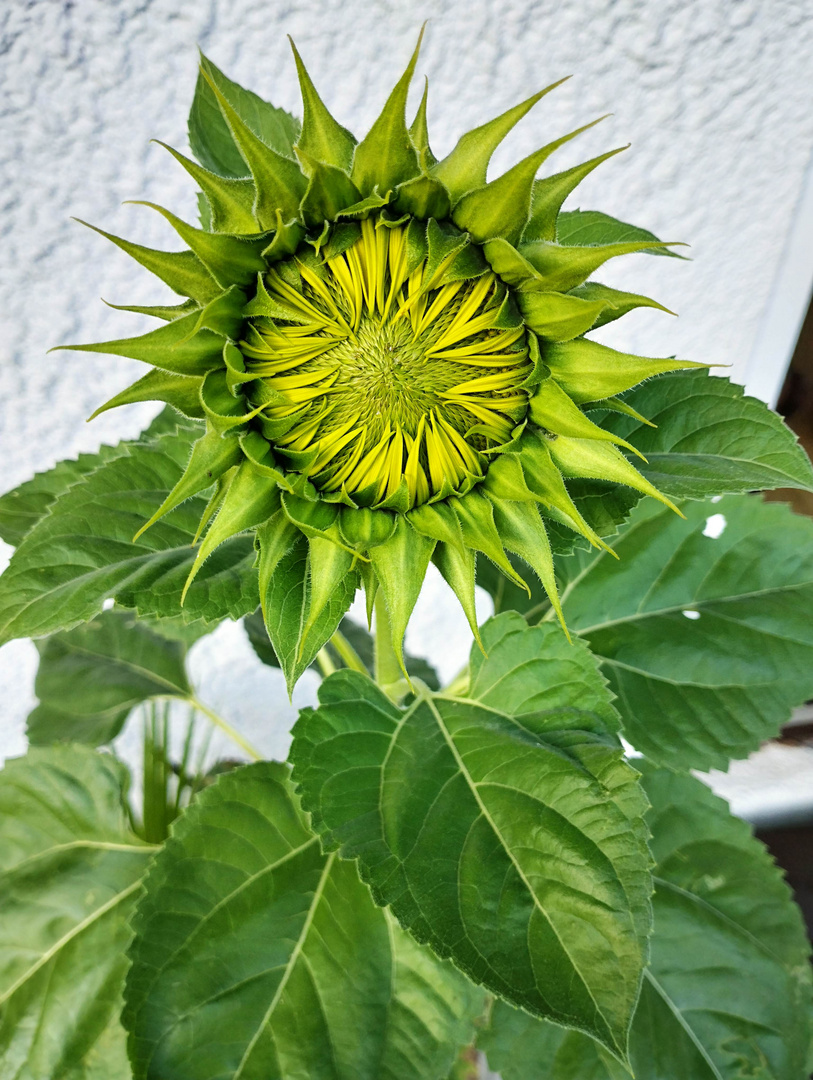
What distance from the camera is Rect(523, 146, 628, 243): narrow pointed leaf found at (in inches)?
12.7

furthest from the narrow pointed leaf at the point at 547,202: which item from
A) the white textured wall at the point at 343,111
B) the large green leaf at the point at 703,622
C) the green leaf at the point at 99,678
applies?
the green leaf at the point at 99,678

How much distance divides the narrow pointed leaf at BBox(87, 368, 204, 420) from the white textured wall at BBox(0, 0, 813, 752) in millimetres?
481

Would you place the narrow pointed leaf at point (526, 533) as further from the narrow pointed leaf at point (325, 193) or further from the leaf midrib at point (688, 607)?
the leaf midrib at point (688, 607)

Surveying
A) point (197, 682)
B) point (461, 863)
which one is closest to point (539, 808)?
point (461, 863)

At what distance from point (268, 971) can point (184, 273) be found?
427 mm

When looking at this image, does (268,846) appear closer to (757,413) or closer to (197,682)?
(757,413)

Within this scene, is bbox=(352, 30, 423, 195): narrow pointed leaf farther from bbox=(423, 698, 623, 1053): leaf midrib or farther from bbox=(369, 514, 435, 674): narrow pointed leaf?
bbox=(423, 698, 623, 1053): leaf midrib

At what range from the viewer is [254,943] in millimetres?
501

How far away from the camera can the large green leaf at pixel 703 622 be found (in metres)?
0.60

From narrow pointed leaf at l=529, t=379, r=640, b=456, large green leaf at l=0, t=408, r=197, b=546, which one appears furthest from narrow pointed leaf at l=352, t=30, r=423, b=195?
large green leaf at l=0, t=408, r=197, b=546

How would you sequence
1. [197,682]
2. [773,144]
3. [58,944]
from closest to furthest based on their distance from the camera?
[58,944] → [773,144] → [197,682]

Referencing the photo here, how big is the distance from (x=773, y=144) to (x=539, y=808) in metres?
0.76

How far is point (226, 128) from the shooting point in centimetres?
46

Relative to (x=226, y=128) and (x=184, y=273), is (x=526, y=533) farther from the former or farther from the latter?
(x=226, y=128)
